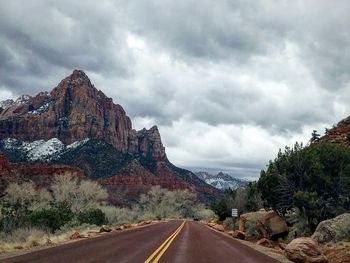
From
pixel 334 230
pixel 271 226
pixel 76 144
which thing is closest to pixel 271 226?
pixel 271 226

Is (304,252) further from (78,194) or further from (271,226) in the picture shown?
(78,194)

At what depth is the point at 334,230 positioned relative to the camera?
2458 cm

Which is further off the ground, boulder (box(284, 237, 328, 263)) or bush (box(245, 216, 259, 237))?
bush (box(245, 216, 259, 237))

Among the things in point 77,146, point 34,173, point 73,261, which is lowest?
point 73,261

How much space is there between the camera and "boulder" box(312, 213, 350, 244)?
23.7 m

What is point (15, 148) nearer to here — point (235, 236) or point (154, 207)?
point (154, 207)

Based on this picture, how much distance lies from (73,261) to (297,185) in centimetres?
2272

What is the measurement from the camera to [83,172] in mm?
147500

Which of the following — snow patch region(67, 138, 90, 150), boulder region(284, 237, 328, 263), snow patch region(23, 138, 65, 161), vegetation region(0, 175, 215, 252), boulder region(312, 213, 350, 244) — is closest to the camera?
boulder region(284, 237, 328, 263)

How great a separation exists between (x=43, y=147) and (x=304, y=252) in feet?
604

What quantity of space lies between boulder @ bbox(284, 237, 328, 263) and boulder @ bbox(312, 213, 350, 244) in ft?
17.2

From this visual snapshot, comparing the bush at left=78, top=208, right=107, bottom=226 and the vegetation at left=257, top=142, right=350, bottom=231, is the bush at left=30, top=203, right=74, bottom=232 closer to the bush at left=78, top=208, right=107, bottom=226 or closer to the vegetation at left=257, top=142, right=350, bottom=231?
the bush at left=78, top=208, right=107, bottom=226

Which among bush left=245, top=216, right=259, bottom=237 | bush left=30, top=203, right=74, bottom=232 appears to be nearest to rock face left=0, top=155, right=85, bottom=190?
bush left=30, top=203, right=74, bottom=232

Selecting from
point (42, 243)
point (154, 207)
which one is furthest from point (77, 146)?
point (42, 243)
